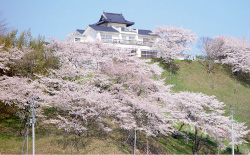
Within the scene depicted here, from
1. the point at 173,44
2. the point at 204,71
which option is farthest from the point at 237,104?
the point at 173,44

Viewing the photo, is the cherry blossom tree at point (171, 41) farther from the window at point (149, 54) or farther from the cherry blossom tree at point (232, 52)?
the cherry blossom tree at point (232, 52)

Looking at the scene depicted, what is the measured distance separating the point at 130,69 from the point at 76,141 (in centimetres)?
842

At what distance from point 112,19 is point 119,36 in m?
5.93

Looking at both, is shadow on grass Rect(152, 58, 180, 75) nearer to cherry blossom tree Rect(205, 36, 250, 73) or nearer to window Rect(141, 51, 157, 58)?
window Rect(141, 51, 157, 58)

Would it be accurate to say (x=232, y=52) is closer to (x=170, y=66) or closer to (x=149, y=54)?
(x=170, y=66)

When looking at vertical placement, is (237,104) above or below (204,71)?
below

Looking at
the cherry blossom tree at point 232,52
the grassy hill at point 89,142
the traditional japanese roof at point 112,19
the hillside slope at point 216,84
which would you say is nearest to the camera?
the grassy hill at point 89,142

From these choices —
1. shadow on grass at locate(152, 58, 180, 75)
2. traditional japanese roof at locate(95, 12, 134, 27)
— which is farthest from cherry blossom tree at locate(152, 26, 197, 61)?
traditional japanese roof at locate(95, 12, 134, 27)

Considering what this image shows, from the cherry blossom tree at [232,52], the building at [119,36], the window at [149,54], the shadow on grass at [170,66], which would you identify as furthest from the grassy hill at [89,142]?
the building at [119,36]

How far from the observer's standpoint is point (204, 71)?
47406 millimetres

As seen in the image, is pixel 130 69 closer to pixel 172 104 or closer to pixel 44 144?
pixel 172 104

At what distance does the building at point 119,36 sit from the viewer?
151 feet

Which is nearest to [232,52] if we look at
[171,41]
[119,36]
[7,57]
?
[171,41]

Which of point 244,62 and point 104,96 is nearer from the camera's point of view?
point 104,96
